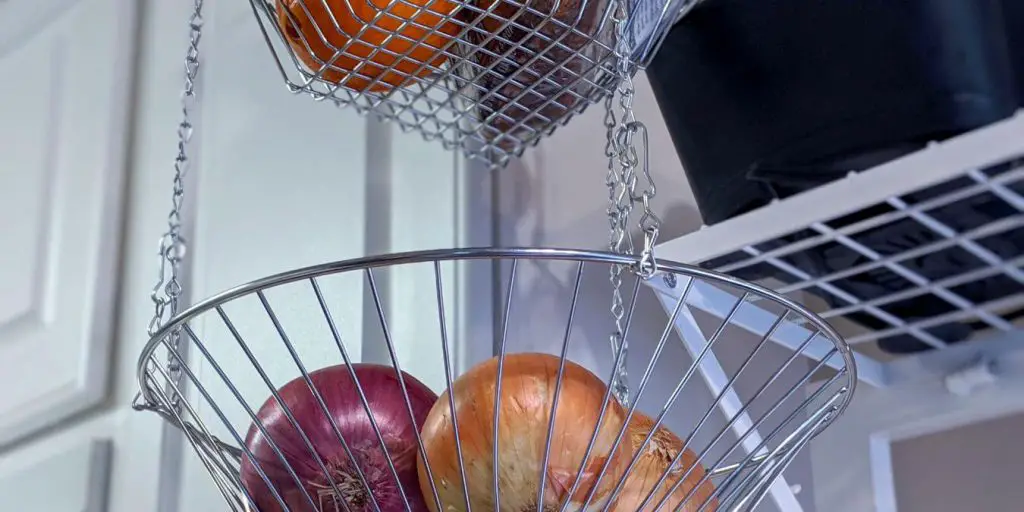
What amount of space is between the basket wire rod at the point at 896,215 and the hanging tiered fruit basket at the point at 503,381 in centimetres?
4

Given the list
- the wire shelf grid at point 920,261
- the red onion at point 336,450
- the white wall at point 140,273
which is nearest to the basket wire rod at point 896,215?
the wire shelf grid at point 920,261

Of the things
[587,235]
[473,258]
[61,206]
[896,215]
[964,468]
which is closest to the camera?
[473,258]

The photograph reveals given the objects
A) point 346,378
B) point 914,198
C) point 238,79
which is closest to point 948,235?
point 914,198

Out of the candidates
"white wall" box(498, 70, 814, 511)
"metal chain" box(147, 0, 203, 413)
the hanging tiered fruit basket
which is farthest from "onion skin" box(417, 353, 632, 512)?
"white wall" box(498, 70, 814, 511)

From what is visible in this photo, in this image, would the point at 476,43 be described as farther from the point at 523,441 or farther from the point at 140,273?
the point at 140,273

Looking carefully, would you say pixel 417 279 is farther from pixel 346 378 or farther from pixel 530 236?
pixel 346 378

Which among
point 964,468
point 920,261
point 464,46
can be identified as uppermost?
point 464,46

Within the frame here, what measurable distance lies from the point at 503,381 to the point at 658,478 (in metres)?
0.08

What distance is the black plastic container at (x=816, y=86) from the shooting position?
468 millimetres

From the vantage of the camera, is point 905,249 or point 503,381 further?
point 905,249

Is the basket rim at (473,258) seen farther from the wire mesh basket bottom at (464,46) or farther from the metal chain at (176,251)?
the wire mesh basket bottom at (464,46)

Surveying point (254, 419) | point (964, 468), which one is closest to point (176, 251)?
point (254, 419)

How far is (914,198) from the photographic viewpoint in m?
0.48

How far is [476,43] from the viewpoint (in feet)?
1.81
